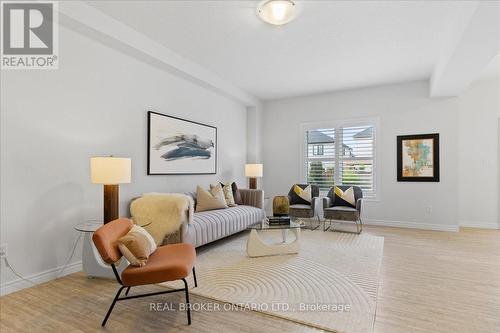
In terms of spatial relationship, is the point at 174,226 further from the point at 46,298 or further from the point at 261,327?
the point at 261,327

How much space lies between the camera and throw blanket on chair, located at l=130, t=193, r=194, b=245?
10.3ft

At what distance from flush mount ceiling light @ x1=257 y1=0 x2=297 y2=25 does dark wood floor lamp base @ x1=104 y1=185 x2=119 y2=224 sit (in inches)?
95.6

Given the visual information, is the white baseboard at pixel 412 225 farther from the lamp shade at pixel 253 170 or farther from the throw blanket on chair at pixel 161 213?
the throw blanket on chair at pixel 161 213

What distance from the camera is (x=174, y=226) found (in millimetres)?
3115

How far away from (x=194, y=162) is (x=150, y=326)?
3053 millimetres

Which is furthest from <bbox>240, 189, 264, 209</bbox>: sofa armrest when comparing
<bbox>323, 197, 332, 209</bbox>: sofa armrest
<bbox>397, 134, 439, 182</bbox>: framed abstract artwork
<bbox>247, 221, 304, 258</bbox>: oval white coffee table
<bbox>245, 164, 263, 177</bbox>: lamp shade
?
<bbox>397, 134, 439, 182</bbox>: framed abstract artwork

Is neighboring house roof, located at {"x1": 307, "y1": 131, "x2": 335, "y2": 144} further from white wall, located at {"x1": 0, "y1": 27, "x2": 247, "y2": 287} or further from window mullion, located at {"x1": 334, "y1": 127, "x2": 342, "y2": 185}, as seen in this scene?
white wall, located at {"x1": 0, "y1": 27, "x2": 247, "y2": 287}

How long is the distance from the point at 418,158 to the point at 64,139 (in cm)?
568

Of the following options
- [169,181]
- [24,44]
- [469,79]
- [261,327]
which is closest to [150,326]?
[261,327]

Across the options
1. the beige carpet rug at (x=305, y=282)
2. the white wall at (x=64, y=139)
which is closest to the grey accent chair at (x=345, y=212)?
the beige carpet rug at (x=305, y=282)

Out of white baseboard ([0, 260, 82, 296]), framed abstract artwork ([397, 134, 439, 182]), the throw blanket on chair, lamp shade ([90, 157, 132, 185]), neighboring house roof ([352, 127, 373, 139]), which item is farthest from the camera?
neighboring house roof ([352, 127, 373, 139])

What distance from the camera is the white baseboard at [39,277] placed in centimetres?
242

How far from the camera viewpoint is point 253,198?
5035mm

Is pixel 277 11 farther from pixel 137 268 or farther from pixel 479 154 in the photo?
pixel 479 154
